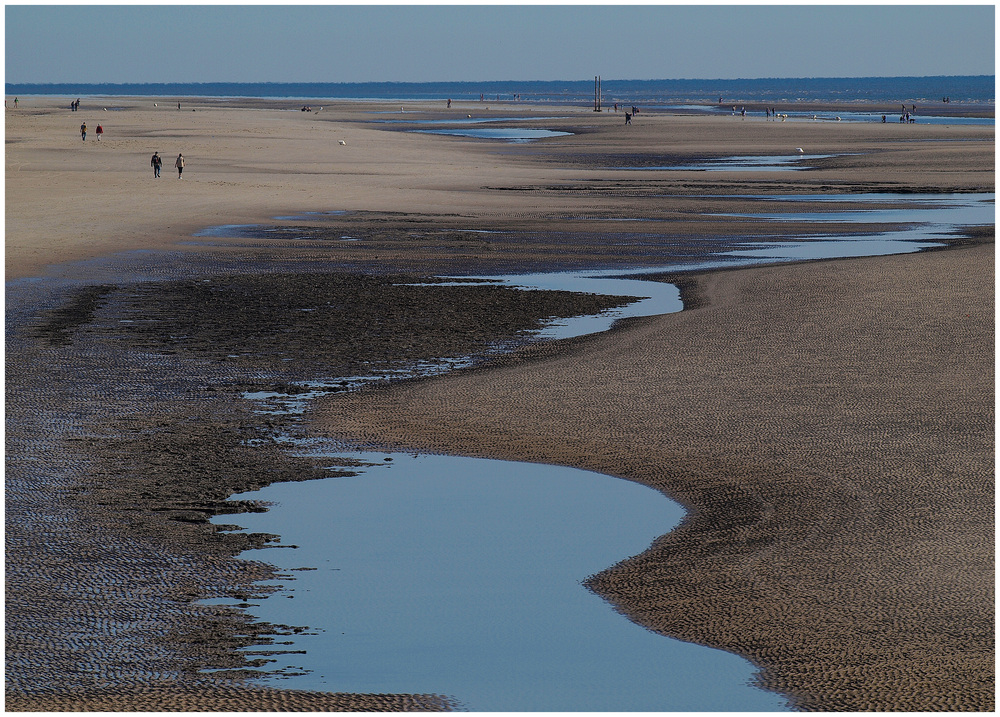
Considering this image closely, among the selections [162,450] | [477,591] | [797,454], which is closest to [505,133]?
[162,450]

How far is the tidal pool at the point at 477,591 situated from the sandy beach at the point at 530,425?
0.91ft

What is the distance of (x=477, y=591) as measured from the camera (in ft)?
30.5

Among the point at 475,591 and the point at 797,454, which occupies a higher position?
the point at 797,454

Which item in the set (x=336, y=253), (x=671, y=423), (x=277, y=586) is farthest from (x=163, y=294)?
(x=277, y=586)

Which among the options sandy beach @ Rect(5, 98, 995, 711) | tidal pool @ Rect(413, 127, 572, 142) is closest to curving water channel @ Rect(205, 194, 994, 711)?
sandy beach @ Rect(5, 98, 995, 711)

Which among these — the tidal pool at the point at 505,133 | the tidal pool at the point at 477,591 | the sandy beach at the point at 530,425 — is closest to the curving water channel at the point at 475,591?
the tidal pool at the point at 477,591

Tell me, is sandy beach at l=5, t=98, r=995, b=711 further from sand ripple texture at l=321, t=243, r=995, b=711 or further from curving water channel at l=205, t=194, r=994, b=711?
curving water channel at l=205, t=194, r=994, b=711

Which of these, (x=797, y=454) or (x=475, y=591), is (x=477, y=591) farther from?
(x=797, y=454)

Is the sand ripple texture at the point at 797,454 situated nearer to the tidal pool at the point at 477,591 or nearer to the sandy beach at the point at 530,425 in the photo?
the sandy beach at the point at 530,425

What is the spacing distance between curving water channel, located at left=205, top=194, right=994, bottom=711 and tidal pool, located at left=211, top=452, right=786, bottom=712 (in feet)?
A: 0.05

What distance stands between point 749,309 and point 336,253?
10984 millimetres

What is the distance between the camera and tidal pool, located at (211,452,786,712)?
773cm

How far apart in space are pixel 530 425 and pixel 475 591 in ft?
15.6

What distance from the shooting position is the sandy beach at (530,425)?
8.26m
